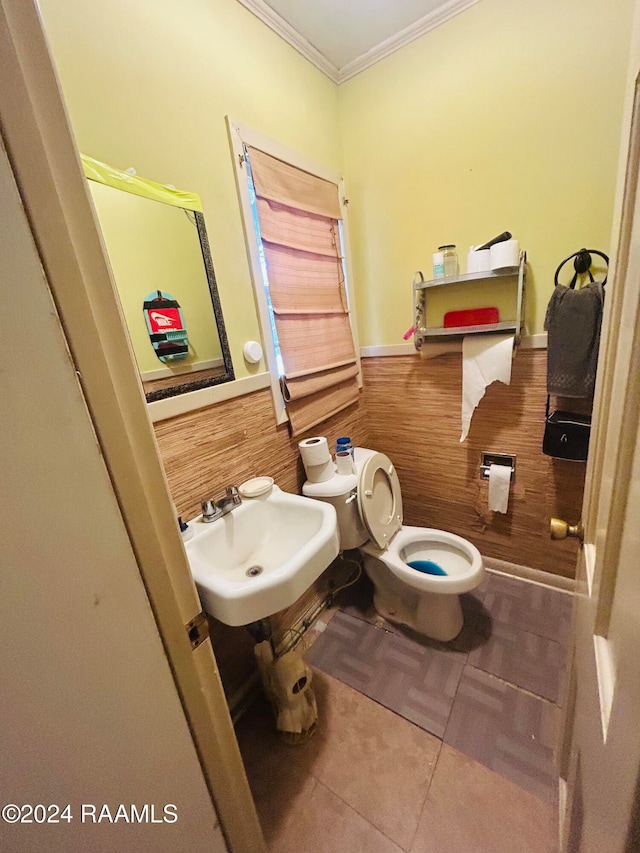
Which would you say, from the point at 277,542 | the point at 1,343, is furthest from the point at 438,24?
the point at 277,542

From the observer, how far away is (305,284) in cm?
143

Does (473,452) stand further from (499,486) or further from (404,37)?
(404,37)

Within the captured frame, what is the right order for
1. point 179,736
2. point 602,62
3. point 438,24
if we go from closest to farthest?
point 179,736, point 602,62, point 438,24

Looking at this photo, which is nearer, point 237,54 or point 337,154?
point 237,54

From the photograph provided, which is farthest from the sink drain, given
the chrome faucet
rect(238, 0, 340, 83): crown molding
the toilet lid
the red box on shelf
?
rect(238, 0, 340, 83): crown molding

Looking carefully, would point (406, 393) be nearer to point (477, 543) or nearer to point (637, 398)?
point (477, 543)

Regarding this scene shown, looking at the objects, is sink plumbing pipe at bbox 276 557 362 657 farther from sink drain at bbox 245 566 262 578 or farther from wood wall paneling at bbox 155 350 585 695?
sink drain at bbox 245 566 262 578

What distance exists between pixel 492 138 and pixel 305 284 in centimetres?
92

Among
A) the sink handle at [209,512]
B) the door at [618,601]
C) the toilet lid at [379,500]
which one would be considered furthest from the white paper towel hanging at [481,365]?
the sink handle at [209,512]

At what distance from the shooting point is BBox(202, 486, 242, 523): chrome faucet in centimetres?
107

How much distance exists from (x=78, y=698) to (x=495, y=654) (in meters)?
1.55

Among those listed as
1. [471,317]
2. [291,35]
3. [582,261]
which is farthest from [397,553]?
[291,35]

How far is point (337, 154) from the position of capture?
1.58 metres

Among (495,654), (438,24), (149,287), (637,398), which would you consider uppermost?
(438,24)
